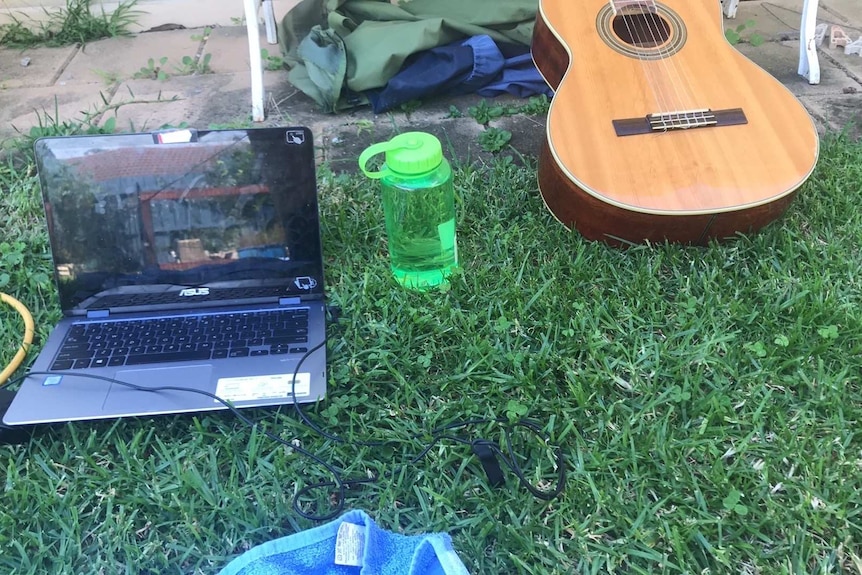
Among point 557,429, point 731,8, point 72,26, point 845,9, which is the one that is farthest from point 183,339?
point 845,9

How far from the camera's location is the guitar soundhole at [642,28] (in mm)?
1764

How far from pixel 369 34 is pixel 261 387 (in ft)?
5.08

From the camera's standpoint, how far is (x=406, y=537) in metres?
1.00

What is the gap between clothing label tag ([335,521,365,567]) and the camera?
96cm

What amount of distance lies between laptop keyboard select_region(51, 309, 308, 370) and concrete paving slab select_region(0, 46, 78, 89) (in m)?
1.77

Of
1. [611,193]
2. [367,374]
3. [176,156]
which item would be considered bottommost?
[367,374]

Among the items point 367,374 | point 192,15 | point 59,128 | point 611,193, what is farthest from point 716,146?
point 192,15

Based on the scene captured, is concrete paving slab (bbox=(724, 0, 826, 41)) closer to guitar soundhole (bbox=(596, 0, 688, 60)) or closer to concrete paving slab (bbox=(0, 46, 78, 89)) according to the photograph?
guitar soundhole (bbox=(596, 0, 688, 60))

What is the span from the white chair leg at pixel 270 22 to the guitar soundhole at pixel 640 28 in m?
1.58

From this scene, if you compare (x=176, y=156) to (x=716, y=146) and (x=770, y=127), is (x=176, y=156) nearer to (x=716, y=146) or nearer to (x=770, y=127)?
(x=716, y=146)

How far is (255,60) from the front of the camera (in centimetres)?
217

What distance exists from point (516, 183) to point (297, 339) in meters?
0.85

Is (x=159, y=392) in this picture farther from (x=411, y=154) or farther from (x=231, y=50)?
(x=231, y=50)

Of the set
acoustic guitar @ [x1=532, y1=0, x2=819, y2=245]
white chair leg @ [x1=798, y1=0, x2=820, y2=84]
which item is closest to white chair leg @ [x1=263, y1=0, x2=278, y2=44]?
acoustic guitar @ [x1=532, y1=0, x2=819, y2=245]
